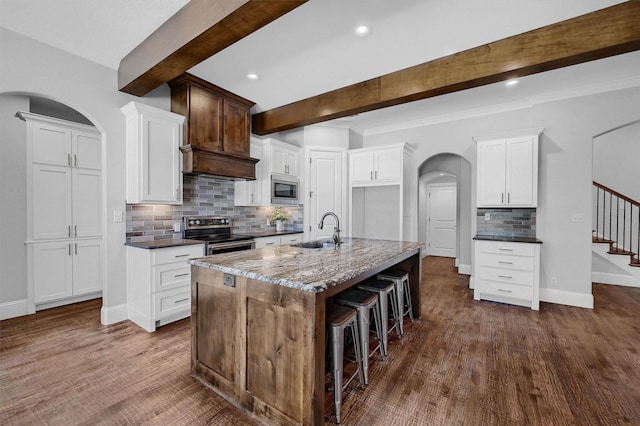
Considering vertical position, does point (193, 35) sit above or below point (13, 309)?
above

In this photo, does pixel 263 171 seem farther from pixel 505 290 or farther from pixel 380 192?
pixel 505 290

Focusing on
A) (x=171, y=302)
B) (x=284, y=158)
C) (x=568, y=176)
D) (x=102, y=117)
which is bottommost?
(x=171, y=302)

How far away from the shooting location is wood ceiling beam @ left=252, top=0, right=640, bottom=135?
2131mm

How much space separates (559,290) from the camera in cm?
378

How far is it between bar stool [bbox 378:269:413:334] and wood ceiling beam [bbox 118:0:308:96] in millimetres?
2415

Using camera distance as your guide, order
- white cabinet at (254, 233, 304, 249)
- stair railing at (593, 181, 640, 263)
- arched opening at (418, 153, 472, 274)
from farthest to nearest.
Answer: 1. arched opening at (418, 153, 472, 274)
2. stair railing at (593, 181, 640, 263)
3. white cabinet at (254, 233, 304, 249)

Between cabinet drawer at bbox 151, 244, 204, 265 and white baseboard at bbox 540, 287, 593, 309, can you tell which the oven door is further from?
white baseboard at bbox 540, 287, 593, 309

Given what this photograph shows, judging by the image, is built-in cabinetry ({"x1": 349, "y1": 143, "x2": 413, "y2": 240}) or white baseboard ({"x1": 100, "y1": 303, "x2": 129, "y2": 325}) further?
built-in cabinetry ({"x1": 349, "y1": 143, "x2": 413, "y2": 240})

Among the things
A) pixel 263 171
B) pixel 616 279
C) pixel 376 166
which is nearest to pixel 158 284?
pixel 263 171

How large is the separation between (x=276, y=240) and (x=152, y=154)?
199cm

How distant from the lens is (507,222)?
4219 mm

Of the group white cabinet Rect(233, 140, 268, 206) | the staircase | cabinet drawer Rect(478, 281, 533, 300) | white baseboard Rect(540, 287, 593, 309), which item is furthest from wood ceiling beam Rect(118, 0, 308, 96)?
the staircase

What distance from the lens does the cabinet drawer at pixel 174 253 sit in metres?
2.80

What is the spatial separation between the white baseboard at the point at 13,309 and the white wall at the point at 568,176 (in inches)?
260
